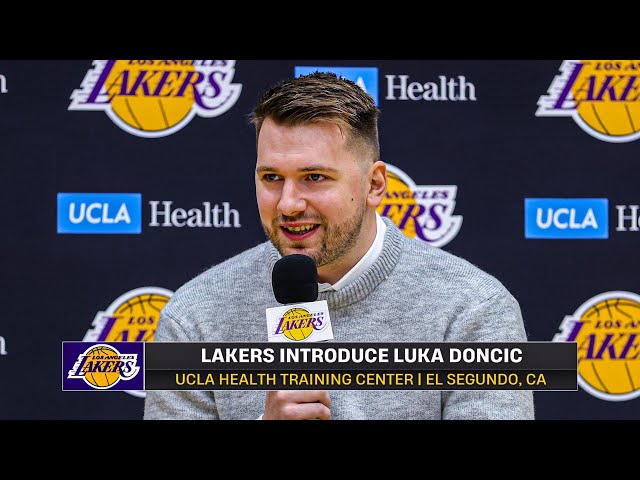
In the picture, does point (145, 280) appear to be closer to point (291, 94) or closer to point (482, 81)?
point (291, 94)

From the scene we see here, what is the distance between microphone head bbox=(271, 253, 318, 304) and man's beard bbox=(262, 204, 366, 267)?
0.64 ft

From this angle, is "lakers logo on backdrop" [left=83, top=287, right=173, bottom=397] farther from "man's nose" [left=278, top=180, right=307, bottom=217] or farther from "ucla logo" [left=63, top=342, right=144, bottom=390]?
"man's nose" [left=278, top=180, right=307, bottom=217]

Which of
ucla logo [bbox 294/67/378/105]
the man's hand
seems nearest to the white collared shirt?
the man's hand

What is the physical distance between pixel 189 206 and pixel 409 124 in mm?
754

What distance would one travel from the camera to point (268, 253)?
6.54ft

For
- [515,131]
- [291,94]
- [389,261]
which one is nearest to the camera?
[291,94]

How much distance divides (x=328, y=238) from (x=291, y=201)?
0.13 metres

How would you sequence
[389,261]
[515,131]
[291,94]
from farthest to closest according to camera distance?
[515,131]
[389,261]
[291,94]

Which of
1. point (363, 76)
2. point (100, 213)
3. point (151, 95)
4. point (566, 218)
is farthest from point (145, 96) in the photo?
point (566, 218)

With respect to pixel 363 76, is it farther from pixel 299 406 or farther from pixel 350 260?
pixel 299 406

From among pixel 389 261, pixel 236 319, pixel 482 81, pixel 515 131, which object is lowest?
pixel 236 319

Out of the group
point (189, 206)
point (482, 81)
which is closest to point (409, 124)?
point (482, 81)

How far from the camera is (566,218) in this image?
2605 mm

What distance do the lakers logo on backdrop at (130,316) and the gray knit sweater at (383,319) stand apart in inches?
25.0
